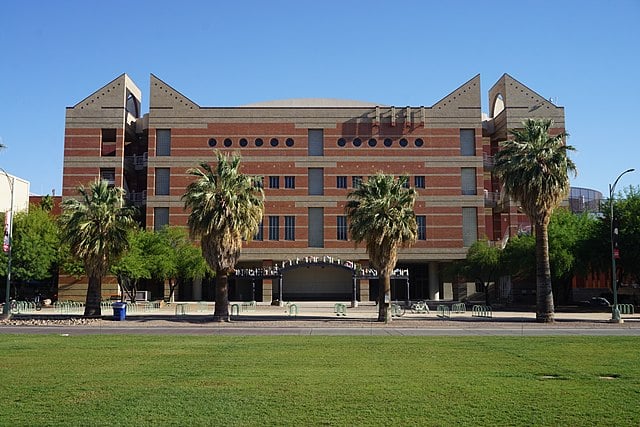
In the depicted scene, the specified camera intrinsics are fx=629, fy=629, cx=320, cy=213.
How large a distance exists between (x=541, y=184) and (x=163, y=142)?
160ft

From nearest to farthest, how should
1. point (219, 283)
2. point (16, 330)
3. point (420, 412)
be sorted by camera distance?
point (420, 412) < point (16, 330) < point (219, 283)

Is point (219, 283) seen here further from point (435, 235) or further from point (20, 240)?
point (435, 235)

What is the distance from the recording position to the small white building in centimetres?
8544

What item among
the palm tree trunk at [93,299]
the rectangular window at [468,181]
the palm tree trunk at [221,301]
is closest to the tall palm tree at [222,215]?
the palm tree trunk at [221,301]

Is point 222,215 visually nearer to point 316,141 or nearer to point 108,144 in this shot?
point 316,141

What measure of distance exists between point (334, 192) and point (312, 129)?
8.06 meters

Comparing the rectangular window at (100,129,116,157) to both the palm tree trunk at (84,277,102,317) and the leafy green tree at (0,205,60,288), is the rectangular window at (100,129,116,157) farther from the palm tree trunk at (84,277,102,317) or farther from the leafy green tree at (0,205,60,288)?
the palm tree trunk at (84,277,102,317)

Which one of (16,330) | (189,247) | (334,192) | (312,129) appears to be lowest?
(16,330)

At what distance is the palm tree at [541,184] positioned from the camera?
3908 cm

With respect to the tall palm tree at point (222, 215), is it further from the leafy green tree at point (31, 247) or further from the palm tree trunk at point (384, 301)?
the leafy green tree at point (31, 247)

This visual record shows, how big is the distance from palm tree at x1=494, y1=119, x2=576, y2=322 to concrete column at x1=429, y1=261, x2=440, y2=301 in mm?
37632

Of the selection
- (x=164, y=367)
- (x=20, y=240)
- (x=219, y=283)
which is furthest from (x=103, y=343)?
(x=20, y=240)

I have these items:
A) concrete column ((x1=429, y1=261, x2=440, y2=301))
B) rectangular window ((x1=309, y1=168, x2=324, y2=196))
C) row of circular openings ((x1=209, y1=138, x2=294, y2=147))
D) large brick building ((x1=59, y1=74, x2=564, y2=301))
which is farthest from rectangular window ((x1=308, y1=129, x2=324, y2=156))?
concrete column ((x1=429, y1=261, x2=440, y2=301))

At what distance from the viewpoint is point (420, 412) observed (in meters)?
11.6
